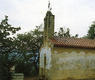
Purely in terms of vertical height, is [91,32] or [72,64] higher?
[91,32]

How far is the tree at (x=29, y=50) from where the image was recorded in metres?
25.5

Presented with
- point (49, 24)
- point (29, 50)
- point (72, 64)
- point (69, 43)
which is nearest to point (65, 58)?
point (72, 64)

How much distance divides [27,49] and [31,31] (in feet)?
10.6

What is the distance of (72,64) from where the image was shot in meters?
18.7

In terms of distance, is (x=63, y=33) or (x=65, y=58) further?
(x=63, y=33)

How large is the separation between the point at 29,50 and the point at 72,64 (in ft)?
31.7

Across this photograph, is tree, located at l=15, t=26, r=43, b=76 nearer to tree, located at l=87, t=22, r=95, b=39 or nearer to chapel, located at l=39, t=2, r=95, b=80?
chapel, located at l=39, t=2, r=95, b=80

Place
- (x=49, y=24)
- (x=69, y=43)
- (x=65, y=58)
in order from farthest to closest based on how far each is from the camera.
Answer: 1. (x=49, y=24)
2. (x=69, y=43)
3. (x=65, y=58)

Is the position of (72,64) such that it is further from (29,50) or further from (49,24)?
(29,50)

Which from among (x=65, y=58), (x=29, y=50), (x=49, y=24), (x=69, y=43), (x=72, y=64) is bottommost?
(x=72, y=64)

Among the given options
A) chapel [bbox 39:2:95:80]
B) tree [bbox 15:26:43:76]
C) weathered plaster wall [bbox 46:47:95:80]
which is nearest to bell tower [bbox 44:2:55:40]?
chapel [bbox 39:2:95:80]

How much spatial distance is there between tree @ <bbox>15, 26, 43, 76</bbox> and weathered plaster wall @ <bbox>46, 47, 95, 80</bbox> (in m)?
8.08

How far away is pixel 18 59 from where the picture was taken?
25.2 m

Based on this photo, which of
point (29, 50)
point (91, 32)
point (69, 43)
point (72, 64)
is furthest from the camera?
point (91, 32)
